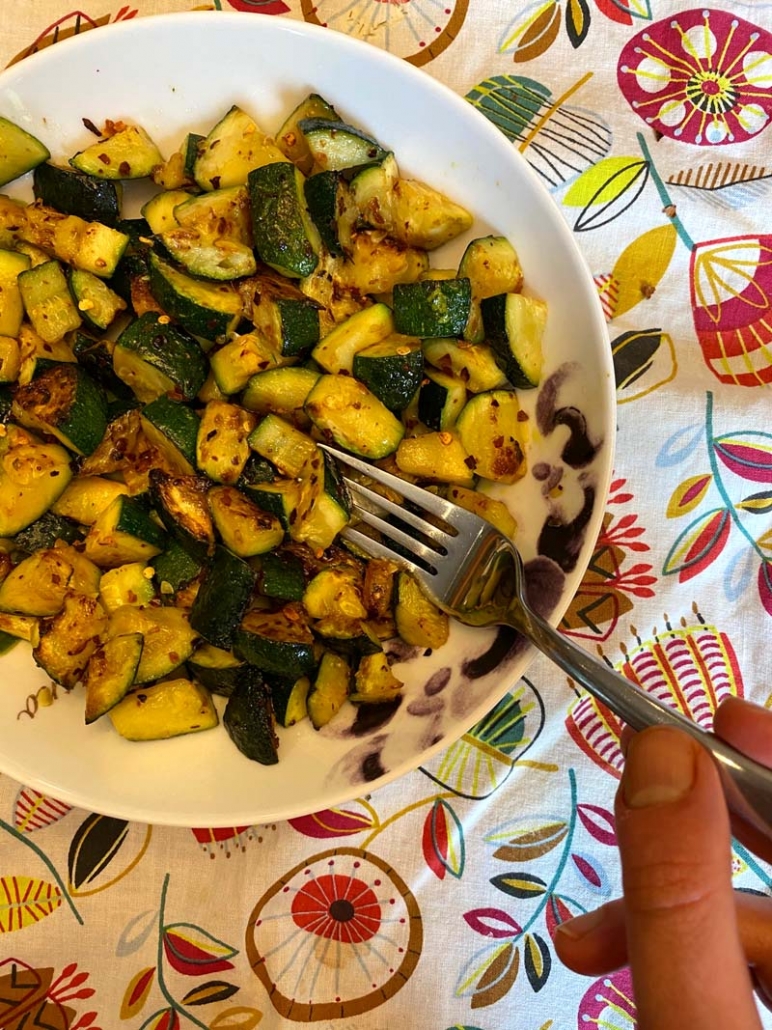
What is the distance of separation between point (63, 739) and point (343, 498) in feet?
2.28

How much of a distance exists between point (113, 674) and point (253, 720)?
0.26 metres

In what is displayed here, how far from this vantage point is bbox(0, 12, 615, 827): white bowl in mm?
1309

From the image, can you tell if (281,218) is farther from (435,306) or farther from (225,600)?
(225,600)

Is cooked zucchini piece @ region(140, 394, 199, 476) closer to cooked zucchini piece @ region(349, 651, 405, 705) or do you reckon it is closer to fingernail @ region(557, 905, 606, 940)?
cooked zucchini piece @ region(349, 651, 405, 705)

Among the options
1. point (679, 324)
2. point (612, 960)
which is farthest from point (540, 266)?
point (612, 960)

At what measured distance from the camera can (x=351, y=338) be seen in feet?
4.42

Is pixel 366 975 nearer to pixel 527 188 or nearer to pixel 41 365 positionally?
pixel 41 365

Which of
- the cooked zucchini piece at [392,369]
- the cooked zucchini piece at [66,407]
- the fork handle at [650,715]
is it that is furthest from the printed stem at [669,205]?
the cooked zucchini piece at [66,407]

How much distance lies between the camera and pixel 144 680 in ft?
4.45

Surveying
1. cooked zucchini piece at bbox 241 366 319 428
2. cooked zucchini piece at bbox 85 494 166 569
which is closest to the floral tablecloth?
cooked zucchini piece at bbox 85 494 166 569

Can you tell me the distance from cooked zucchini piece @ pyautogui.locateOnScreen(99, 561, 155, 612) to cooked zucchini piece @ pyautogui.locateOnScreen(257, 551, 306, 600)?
22 centimetres

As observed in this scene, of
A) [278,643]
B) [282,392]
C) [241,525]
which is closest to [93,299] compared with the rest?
[282,392]

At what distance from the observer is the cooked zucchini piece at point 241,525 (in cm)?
134

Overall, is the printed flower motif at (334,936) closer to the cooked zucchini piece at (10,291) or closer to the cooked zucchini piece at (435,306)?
the cooked zucchini piece at (435,306)
